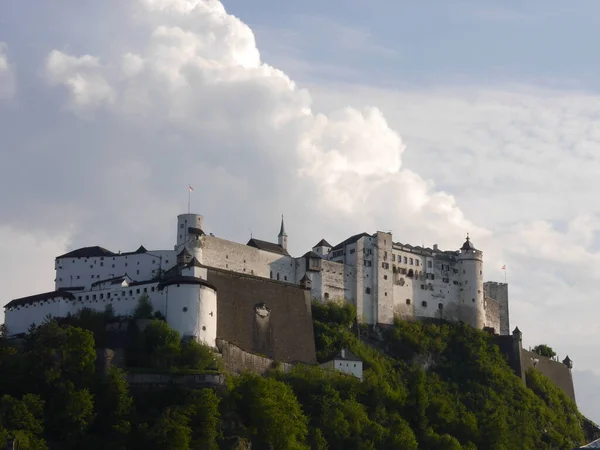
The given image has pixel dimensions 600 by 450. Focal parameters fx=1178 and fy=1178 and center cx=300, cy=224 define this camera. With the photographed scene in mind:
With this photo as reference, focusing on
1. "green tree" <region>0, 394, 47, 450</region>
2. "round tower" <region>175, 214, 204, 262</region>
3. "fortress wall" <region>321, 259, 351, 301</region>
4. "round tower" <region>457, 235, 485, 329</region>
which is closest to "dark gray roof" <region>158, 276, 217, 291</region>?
"round tower" <region>175, 214, 204, 262</region>

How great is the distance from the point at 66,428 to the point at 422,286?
38.0 meters

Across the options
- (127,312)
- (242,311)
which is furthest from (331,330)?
(127,312)

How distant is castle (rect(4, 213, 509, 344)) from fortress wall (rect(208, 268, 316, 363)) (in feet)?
0.31

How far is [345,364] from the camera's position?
262 feet

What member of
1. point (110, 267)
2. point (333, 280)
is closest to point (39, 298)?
point (110, 267)

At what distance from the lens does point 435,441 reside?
249 feet

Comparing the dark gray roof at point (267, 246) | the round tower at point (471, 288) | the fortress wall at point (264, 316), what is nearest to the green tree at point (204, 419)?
the fortress wall at point (264, 316)

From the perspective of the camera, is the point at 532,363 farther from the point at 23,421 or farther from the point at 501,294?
the point at 23,421

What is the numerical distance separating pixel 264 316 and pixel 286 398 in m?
11.4

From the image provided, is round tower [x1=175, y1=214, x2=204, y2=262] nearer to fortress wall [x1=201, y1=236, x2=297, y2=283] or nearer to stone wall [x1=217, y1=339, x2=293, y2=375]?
fortress wall [x1=201, y1=236, x2=297, y2=283]

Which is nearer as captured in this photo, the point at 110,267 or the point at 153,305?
the point at 153,305

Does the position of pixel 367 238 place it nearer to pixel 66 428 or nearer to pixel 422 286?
pixel 422 286

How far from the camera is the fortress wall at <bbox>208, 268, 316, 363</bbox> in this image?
252 ft

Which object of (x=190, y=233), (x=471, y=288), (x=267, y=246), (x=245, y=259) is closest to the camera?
(x=190, y=233)
